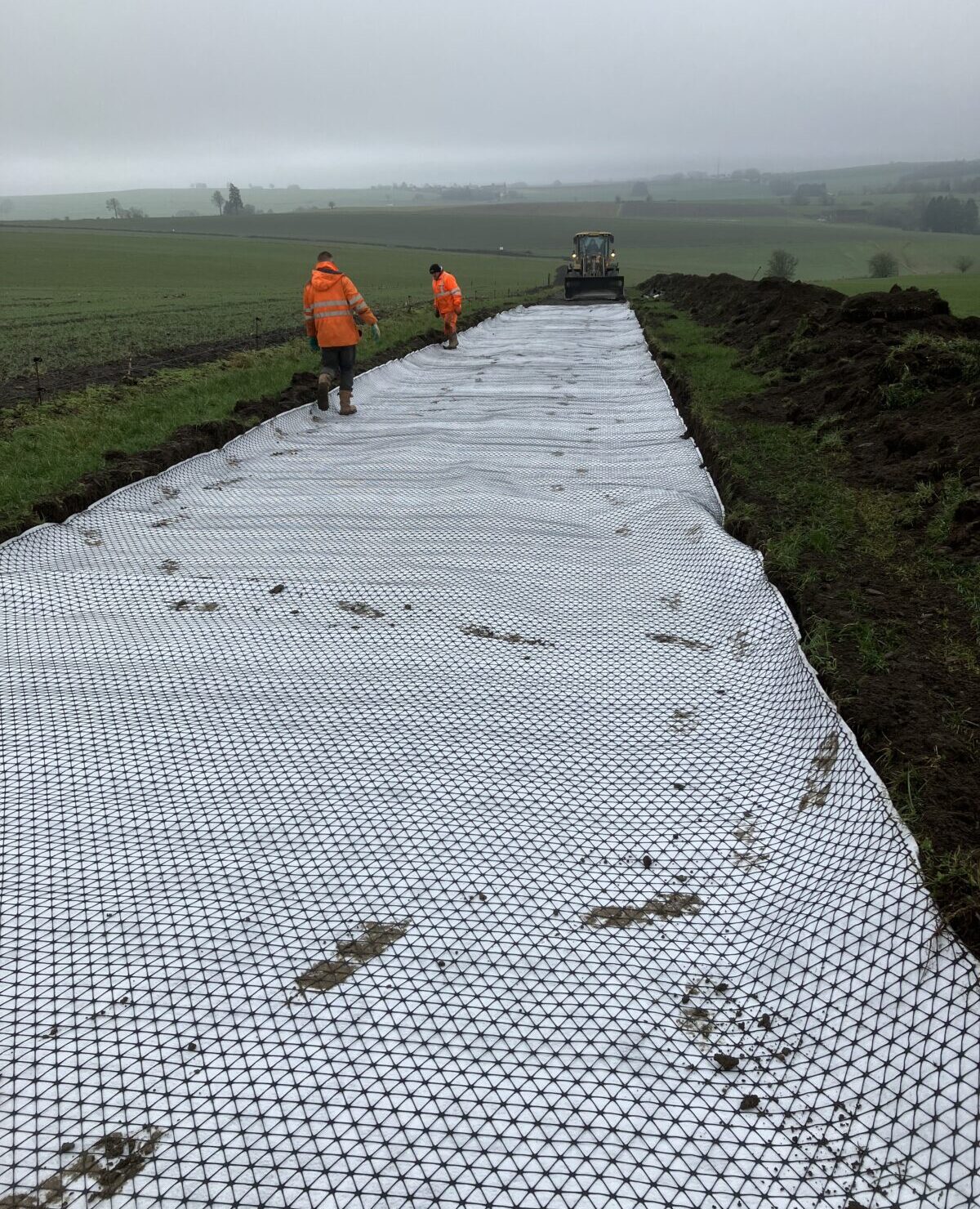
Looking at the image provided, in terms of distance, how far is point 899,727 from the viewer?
2.34 metres

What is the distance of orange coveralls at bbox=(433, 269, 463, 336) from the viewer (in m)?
9.61

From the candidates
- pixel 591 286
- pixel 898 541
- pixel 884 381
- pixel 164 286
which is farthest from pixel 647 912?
pixel 164 286

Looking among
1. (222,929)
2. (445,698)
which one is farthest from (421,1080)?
(445,698)

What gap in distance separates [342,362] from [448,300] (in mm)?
3952

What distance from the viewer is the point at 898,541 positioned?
3.89 metres

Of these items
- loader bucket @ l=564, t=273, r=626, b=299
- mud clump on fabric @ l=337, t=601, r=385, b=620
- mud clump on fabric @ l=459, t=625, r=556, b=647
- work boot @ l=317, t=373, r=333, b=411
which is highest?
loader bucket @ l=564, t=273, r=626, b=299

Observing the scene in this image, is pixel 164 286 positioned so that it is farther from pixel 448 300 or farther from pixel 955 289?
pixel 955 289

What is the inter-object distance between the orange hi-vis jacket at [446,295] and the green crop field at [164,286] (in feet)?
14.7

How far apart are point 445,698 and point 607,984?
1.16m

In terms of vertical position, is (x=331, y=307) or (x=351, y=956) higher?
(x=331, y=307)

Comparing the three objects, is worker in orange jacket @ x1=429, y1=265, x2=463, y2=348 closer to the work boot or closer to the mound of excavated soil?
the mound of excavated soil

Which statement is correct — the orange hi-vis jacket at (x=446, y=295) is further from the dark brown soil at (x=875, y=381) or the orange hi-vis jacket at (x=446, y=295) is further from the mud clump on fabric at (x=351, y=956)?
the mud clump on fabric at (x=351, y=956)

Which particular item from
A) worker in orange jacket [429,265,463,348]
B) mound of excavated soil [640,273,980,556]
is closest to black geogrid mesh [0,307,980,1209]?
mound of excavated soil [640,273,980,556]

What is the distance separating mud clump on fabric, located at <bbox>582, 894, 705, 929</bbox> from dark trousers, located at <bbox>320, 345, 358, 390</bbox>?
210 inches
